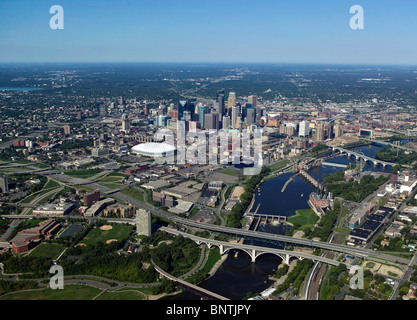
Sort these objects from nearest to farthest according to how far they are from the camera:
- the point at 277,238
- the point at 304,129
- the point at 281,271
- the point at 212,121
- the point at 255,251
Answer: the point at 281,271 → the point at 255,251 → the point at 277,238 → the point at 304,129 → the point at 212,121

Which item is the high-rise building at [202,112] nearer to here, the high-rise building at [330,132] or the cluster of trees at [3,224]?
the high-rise building at [330,132]

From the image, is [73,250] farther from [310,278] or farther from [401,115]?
[401,115]

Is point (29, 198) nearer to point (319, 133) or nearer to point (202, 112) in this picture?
point (202, 112)

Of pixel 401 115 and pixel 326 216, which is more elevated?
pixel 401 115

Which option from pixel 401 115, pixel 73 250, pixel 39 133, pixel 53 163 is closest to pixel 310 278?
pixel 73 250

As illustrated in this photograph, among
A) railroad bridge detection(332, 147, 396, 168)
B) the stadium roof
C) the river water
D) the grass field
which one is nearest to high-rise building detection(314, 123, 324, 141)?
railroad bridge detection(332, 147, 396, 168)

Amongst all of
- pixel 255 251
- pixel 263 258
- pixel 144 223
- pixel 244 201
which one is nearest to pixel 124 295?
pixel 144 223

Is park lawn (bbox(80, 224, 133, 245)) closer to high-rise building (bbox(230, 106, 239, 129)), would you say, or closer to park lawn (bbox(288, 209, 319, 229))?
park lawn (bbox(288, 209, 319, 229))

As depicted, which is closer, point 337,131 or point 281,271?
point 281,271
